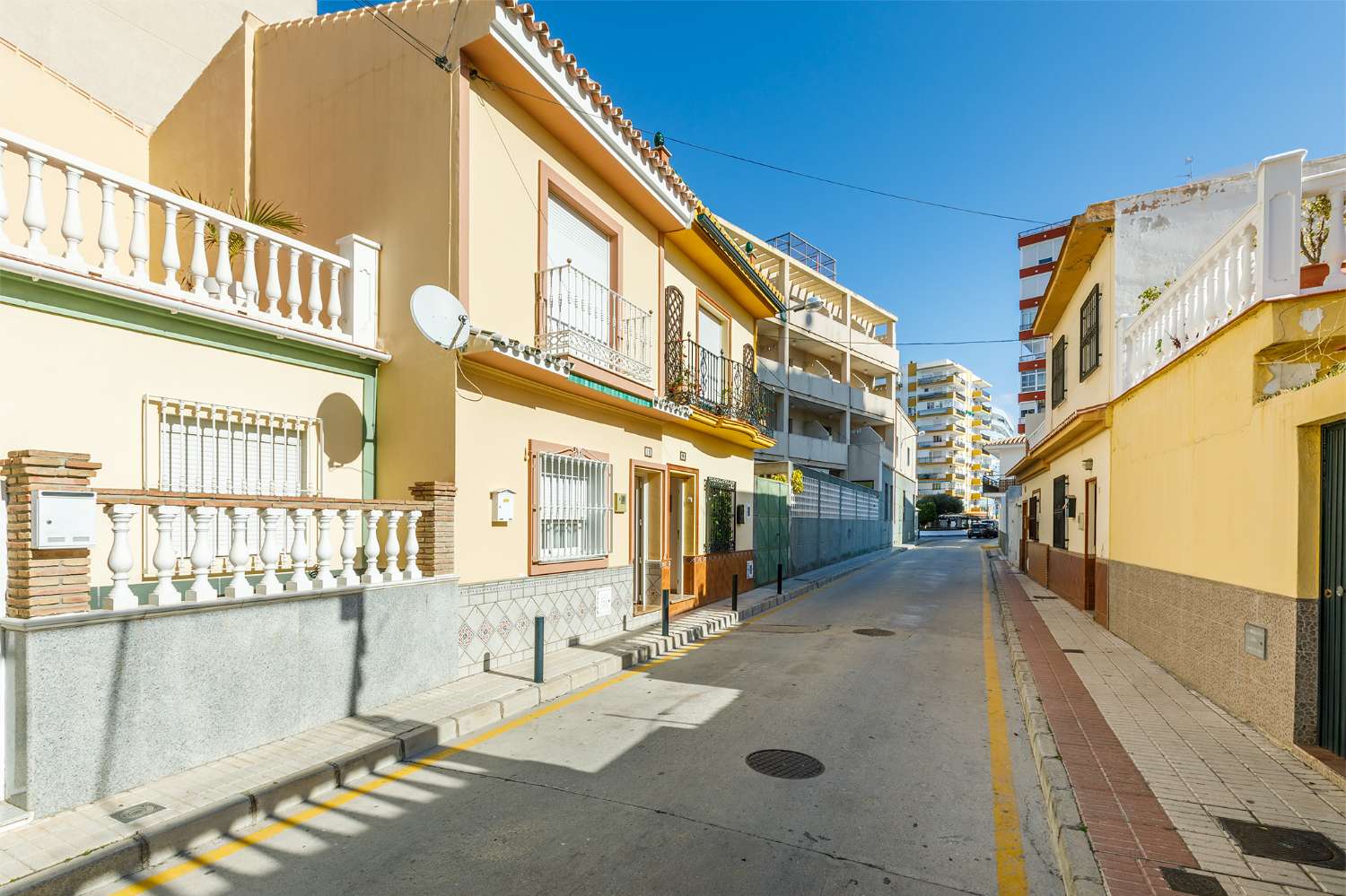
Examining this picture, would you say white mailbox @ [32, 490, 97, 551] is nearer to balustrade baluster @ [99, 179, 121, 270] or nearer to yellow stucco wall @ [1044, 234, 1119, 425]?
balustrade baluster @ [99, 179, 121, 270]

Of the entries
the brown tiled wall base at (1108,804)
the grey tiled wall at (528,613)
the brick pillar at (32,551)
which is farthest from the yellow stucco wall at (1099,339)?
the brick pillar at (32,551)

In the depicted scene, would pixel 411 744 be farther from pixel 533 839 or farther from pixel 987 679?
pixel 987 679

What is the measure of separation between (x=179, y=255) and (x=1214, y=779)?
10.4 metres

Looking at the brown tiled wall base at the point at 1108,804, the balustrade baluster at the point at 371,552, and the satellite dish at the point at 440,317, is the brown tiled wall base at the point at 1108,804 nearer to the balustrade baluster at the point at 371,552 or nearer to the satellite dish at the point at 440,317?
the balustrade baluster at the point at 371,552

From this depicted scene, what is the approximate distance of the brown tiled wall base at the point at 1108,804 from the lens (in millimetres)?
3520

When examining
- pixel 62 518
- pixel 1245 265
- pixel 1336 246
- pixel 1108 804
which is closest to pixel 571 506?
pixel 62 518

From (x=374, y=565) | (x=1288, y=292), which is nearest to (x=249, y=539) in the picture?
(x=374, y=565)

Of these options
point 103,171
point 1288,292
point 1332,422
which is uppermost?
point 103,171

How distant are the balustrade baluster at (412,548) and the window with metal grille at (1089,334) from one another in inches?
Result: 482

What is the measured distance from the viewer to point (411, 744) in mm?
5633

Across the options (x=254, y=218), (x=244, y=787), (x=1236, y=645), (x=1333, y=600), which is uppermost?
(x=254, y=218)

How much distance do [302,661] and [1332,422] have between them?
26.8ft

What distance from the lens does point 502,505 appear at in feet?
26.7

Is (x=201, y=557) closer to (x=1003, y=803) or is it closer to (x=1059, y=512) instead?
(x=1003, y=803)
